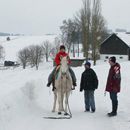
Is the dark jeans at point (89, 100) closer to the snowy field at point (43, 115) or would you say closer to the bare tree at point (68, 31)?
the snowy field at point (43, 115)

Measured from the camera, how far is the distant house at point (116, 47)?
79125 millimetres

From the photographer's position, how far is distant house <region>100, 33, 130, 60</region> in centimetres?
7912

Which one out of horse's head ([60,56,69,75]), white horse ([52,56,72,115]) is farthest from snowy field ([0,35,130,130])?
horse's head ([60,56,69,75])

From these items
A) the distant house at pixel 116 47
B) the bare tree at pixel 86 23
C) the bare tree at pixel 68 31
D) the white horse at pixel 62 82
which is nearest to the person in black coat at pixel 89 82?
the white horse at pixel 62 82

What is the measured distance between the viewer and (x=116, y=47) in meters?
80.4

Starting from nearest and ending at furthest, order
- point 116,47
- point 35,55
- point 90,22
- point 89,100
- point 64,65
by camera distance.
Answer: point 64,65, point 89,100, point 90,22, point 116,47, point 35,55

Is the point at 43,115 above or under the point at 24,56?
above

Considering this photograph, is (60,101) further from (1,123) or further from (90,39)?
(90,39)

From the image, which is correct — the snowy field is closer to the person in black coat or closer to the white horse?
the person in black coat

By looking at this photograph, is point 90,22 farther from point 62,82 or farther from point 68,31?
point 62,82

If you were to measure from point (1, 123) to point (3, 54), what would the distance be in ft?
419

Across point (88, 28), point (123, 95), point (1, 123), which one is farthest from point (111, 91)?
point (88, 28)

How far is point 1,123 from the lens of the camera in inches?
369

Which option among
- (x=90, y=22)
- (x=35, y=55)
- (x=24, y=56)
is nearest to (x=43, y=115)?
(x=90, y=22)
